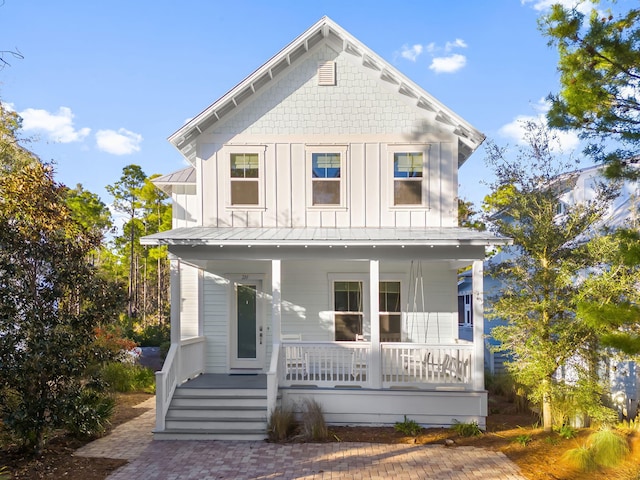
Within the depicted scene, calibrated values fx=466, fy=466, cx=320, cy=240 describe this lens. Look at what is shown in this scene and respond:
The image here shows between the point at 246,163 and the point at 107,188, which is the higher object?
the point at 107,188

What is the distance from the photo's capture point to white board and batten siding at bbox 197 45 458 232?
464 inches

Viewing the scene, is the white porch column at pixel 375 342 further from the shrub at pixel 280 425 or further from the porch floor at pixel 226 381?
the porch floor at pixel 226 381

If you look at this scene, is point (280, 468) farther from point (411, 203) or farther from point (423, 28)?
point (423, 28)

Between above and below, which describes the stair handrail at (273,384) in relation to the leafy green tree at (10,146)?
below

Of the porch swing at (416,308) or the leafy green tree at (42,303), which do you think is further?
the porch swing at (416,308)

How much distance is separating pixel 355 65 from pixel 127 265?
92.6 ft

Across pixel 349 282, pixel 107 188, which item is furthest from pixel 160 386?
pixel 107 188

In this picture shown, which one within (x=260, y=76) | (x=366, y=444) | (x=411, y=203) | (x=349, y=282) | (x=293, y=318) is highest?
(x=260, y=76)

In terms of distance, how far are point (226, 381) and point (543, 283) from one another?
7.29m

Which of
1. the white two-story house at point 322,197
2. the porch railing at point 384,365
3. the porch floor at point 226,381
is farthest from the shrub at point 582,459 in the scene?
the porch floor at point 226,381

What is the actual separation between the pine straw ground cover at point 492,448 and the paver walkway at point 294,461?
0.30m

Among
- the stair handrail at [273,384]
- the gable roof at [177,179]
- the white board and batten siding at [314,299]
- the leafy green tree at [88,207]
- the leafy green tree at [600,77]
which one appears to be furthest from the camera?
the leafy green tree at [88,207]

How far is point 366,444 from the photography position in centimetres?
888

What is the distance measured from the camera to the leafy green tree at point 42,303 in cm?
752
